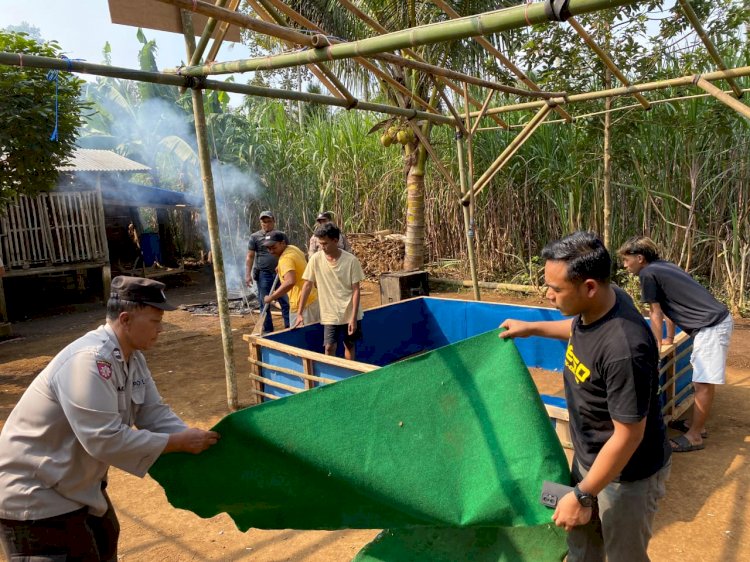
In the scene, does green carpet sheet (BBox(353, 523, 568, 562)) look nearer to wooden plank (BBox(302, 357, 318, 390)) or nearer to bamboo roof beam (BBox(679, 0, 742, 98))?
wooden plank (BBox(302, 357, 318, 390))

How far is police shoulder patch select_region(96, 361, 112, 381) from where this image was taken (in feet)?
6.17

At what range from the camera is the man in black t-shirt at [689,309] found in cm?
408

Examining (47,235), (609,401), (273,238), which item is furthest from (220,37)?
(47,235)

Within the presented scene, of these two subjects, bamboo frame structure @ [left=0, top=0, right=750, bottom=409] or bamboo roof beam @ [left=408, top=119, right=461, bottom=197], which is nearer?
bamboo frame structure @ [left=0, top=0, right=750, bottom=409]

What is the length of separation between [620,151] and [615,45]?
1.66 m

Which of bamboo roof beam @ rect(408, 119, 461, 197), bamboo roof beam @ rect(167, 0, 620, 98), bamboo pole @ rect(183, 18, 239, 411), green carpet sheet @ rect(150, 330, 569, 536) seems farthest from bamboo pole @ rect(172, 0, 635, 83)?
bamboo roof beam @ rect(408, 119, 461, 197)

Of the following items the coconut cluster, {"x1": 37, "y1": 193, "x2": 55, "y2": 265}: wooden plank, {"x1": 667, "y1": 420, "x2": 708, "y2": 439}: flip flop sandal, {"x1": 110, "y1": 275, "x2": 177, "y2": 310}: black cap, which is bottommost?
{"x1": 667, "y1": 420, "x2": 708, "y2": 439}: flip flop sandal

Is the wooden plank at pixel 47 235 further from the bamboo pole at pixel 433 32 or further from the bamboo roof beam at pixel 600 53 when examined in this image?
the bamboo roof beam at pixel 600 53

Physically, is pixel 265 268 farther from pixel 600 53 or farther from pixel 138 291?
pixel 138 291

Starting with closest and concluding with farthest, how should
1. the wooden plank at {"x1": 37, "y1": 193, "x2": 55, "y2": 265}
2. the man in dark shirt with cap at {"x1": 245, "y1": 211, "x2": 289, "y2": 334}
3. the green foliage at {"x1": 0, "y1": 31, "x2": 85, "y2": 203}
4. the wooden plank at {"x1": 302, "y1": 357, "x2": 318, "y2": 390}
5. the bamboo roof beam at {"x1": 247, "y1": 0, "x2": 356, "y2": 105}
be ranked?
1. the wooden plank at {"x1": 302, "y1": 357, "x2": 318, "y2": 390}
2. the bamboo roof beam at {"x1": 247, "y1": 0, "x2": 356, "y2": 105}
3. the green foliage at {"x1": 0, "y1": 31, "x2": 85, "y2": 203}
4. the man in dark shirt with cap at {"x1": 245, "y1": 211, "x2": 289, "y2": 334}
5. the wooden plank at {"x1": 37, "y1": 193, "x2": 55, "y2": 265}

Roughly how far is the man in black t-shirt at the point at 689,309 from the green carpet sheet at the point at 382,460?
2.17 meters

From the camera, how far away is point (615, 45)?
7.64 metres

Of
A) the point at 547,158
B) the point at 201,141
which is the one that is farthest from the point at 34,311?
the point at 547,158

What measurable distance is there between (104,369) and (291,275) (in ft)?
12.5
